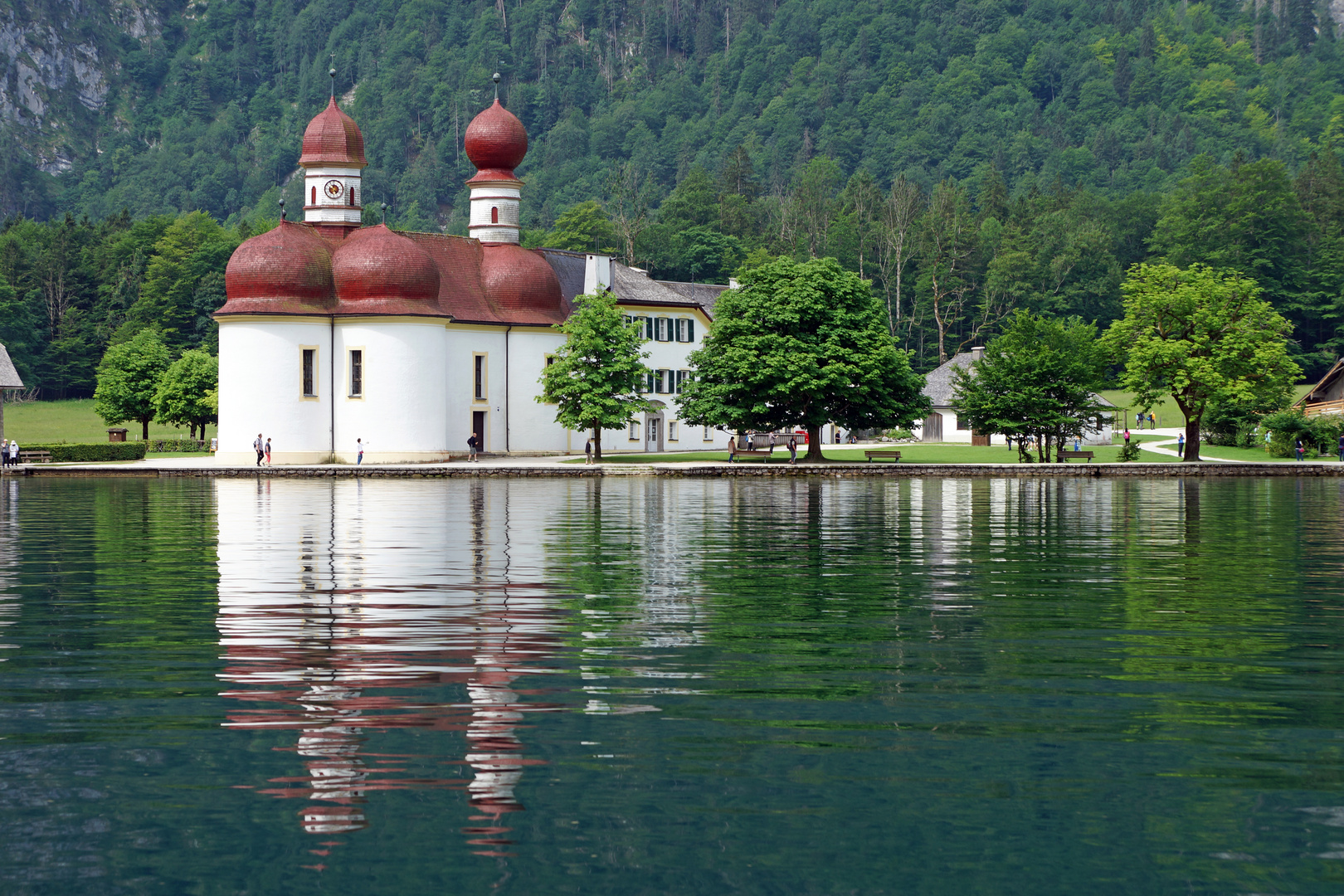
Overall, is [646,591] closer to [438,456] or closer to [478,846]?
[478,846]

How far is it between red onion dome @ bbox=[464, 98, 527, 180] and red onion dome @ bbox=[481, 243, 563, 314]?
4623 millimetres

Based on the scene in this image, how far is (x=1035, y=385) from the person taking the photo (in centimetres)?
7075

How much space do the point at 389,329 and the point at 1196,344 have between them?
39855 millimetres

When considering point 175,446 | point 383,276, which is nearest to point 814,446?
point 383,276

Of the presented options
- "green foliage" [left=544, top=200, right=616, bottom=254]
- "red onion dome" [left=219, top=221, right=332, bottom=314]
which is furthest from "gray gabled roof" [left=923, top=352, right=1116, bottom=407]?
"red onion dome" [left=219, top=221, right=332, bottom=314]

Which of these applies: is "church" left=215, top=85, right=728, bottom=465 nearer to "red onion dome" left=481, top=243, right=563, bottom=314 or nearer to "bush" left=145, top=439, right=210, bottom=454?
"red onion dome" left=481, top=243, right=563, bottom=314

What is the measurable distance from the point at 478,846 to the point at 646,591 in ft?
40.2

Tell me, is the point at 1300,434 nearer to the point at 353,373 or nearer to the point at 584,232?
the point at 353,373

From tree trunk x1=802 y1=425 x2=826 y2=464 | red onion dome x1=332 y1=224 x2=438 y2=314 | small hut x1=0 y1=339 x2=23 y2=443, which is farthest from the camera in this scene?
small hut x1=0 y1=339 x2=23 y2=443

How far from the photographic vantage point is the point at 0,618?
18.7 m

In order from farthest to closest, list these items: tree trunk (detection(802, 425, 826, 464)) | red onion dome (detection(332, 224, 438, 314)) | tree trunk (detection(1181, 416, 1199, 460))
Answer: red onion dome (detection(332, 224, 438, 314)) < tree trunk (detection(802, 425, 826, 464)) < tree trunk (detection(1181, 416, 1199, 460))

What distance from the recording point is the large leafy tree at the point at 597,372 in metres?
77.8

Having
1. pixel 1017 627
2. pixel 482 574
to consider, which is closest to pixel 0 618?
pixel 482 574

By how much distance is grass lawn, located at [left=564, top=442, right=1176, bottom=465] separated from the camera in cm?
7625
